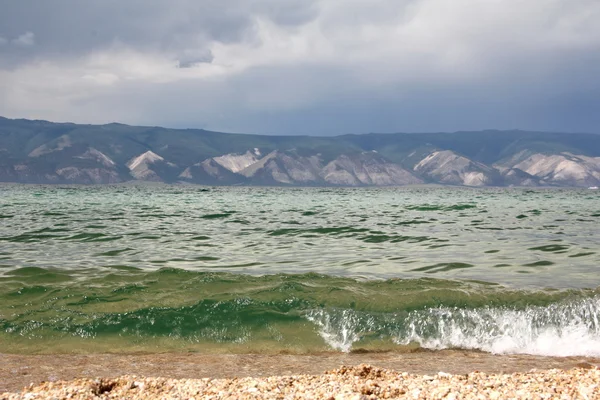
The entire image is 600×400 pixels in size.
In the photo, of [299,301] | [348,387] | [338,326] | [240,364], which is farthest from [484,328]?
[348,387]

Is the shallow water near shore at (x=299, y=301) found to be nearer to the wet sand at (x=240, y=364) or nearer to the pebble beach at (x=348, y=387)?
the wet sand at (x=240, y=364)

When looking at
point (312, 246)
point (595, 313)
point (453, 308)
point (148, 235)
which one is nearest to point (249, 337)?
point (453, 308)

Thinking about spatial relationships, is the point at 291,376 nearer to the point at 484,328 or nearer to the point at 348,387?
the point at 348,387

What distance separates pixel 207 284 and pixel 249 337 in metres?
3.15

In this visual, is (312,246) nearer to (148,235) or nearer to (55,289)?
(148,235)

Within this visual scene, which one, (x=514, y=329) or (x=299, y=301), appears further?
(x=299, y=301)

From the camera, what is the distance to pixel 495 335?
916 cm

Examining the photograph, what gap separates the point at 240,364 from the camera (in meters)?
7.88

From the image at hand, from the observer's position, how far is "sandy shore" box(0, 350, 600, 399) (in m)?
5.52

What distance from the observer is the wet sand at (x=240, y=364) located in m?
7.22

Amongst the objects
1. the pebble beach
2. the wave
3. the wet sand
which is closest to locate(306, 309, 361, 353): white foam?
the wave

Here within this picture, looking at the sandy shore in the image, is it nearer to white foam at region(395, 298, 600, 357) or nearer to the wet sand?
the wet sand

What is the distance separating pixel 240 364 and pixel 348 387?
2689 millimetres

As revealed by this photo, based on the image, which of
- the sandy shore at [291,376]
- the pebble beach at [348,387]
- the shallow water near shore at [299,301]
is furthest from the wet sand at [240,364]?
the pebble beach at [348,387]
